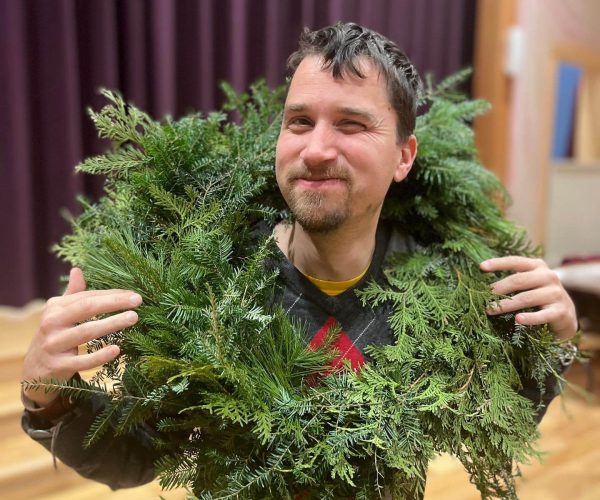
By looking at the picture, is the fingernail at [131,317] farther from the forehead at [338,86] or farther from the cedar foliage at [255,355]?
the forehead at [338,86]

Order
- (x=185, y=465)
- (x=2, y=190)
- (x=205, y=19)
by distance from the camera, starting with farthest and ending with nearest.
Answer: (x=205, y=19) < (x=2, y=190) < (x=185, y=465)

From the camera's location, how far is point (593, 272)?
2.91 meters

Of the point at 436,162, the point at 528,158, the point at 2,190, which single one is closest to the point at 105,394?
the point at 436,162

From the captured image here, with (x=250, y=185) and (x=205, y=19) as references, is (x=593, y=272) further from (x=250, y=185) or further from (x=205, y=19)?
(x=250, y=185)

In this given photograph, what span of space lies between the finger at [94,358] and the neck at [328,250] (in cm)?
38

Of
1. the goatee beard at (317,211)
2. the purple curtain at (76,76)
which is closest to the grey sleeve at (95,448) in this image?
the goatee beard at (317,211)

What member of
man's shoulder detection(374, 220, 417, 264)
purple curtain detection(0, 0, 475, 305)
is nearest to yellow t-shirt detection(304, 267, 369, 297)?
man's shoulder detection(374, 220, 417, 264)

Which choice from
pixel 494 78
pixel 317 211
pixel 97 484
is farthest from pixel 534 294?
pixel 494 78

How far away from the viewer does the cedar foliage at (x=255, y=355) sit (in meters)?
0.79

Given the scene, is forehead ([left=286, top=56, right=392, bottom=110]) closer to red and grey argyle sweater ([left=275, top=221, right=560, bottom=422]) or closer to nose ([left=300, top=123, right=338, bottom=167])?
nose ([left=300, top=123, right=338, bottom=167])

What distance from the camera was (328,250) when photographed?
104cm

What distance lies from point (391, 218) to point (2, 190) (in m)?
1.44

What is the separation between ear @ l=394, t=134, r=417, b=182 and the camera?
1069 millimetres

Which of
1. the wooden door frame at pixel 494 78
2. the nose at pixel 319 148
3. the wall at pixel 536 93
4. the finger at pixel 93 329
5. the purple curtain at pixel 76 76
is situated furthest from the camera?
the wall at pixel 536 93
